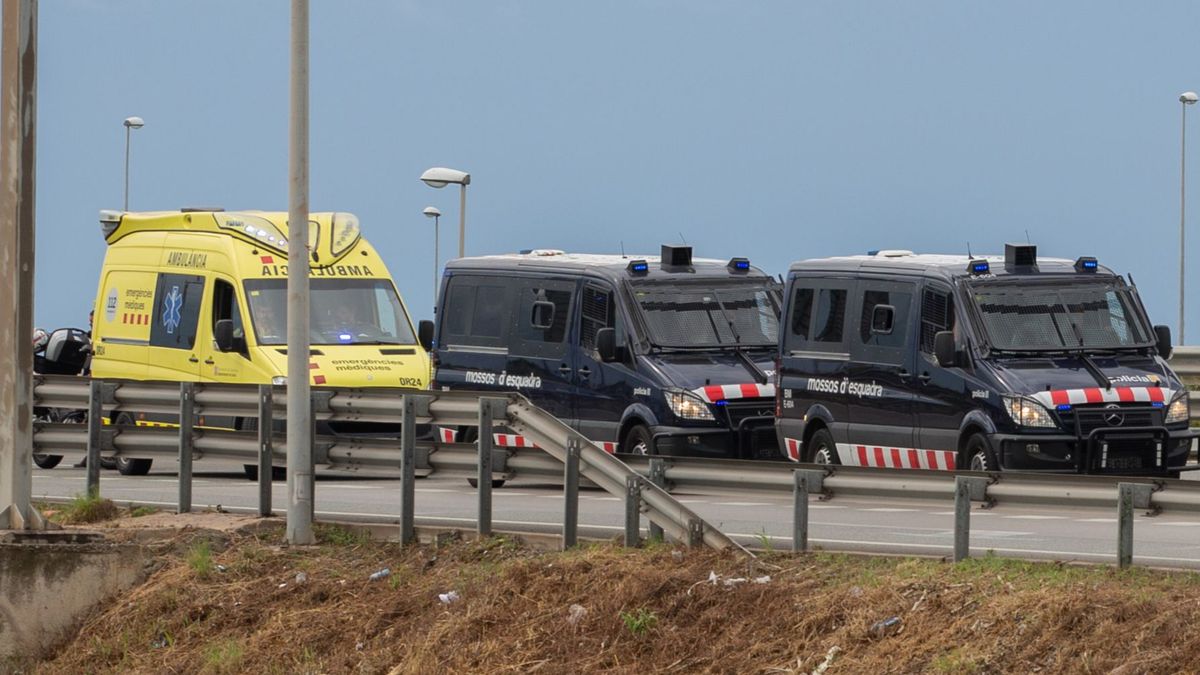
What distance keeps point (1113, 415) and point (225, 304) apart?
9729mm

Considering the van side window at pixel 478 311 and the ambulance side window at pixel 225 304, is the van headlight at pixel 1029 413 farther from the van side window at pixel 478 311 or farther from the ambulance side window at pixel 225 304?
the ambulance side window at pixel 225 304

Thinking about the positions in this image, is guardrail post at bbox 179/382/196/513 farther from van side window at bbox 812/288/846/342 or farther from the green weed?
van side window at bbox 812/288/846/342

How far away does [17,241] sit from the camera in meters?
14.8

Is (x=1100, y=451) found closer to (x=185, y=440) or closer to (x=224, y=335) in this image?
(x=185, y=440)

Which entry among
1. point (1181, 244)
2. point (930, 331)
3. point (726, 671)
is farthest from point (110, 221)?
point (1181, 244)

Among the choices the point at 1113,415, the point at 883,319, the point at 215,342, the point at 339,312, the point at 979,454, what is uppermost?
the point at 883,319

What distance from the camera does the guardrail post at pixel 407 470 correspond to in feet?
46.8

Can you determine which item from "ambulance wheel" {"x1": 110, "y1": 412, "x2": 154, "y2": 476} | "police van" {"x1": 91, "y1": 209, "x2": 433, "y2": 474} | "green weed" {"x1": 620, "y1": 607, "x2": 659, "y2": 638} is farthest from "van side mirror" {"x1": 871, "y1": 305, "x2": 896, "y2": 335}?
"green weed" {"x1": 620, "y1": 607, "x2": 659, "y2": 638}

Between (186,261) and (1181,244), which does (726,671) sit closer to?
(186,261)

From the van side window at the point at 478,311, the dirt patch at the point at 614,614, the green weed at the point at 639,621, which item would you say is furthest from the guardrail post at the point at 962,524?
the van side window at the point at 478,311

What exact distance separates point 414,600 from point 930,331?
8290mm

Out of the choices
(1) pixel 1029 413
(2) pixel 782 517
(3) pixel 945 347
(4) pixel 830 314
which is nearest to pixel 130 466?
(4) pixel 830 314

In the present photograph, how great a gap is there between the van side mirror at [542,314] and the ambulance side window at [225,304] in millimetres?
3239

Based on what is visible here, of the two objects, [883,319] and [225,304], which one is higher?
[883,319]
